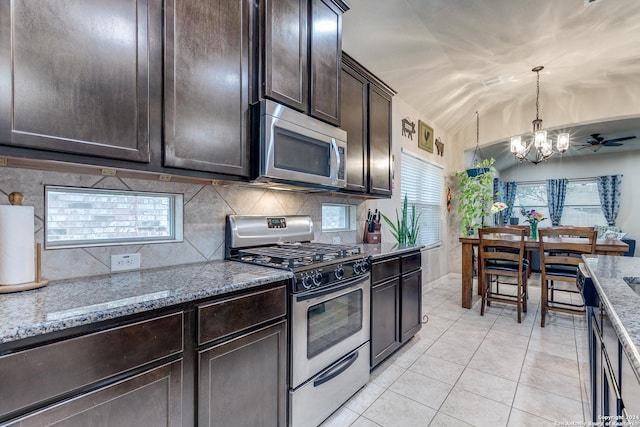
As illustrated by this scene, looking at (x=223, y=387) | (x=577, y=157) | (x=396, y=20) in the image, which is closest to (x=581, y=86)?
(x=396, y=20)

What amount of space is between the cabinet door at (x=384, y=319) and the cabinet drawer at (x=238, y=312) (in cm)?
93

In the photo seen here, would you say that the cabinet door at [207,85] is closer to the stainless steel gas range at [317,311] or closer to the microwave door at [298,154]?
the microwave door at [298,154]

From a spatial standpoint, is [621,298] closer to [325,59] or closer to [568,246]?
[325,59]

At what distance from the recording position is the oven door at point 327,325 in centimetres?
152

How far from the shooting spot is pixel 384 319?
2309 mm

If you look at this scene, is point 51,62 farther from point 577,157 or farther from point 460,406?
point 577,157

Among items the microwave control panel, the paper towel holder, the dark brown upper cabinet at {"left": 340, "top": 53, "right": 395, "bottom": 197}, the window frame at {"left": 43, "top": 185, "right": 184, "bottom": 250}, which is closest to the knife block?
the dark brown upper cabinet at {"left": 340, "top": 53, "right": 395, "bottom": 197}

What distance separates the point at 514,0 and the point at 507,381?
303 cm

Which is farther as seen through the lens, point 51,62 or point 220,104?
point 220,104

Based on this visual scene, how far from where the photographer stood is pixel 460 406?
6.16 ft

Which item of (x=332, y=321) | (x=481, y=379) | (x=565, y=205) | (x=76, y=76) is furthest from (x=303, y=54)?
(x=565, y=205)

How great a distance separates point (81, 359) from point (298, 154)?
1.38 metres

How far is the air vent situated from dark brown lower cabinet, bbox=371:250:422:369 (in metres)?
2.74

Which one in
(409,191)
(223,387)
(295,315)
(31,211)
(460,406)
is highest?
(409,191)
